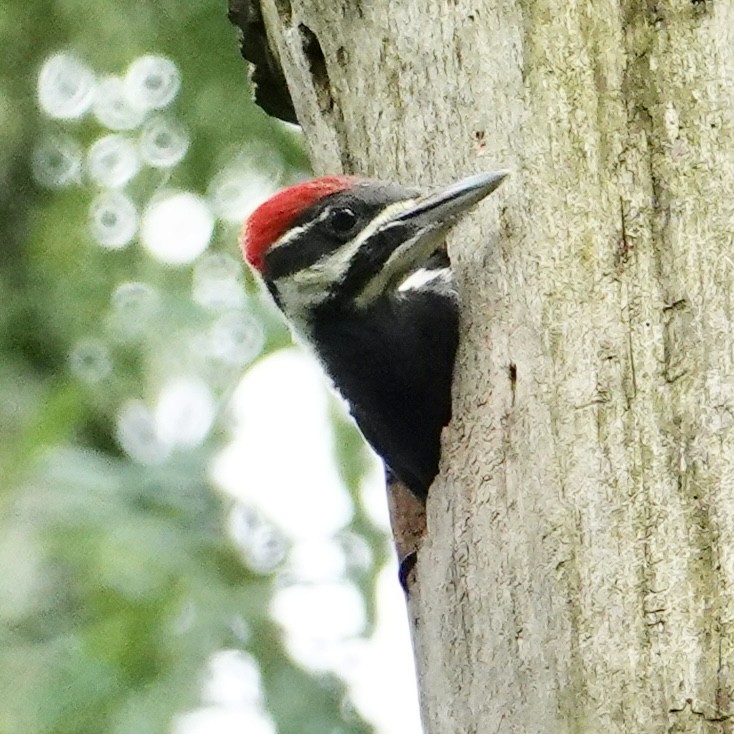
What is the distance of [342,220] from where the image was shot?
8.39 feet

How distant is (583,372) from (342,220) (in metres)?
0.60

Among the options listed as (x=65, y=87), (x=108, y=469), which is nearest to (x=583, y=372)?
(x=108, y=469)

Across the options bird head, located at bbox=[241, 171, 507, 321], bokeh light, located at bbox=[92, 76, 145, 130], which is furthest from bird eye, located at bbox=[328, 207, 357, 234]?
bokeh light, located at bbox=[92, 76, 145, 130]

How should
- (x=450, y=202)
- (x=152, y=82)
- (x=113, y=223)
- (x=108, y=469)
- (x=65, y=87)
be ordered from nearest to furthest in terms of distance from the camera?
1. (x=450, y=202)
2. (x=108, y=469)
3. (x=152, y=82)
4. (x=113, y=223)
5. (x=65, y=87)

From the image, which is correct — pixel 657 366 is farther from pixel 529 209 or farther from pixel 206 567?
pixel 206 567

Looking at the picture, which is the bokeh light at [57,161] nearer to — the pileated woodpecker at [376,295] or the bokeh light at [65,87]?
the bokeh light at [65,87]

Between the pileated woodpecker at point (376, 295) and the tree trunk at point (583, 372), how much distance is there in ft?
0.29

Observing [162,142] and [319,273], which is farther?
[162,142]

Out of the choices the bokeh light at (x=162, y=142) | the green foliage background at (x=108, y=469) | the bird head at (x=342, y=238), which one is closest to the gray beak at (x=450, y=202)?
the bird head at (x=342, y=238)

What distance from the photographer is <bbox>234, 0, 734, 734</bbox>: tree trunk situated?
1.99 m

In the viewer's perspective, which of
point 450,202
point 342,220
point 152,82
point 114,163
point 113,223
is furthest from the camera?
point 114,163

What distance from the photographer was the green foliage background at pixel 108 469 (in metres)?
3.84

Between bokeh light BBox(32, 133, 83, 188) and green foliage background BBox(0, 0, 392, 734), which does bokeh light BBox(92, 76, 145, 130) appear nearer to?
green foliage background BBox(0, 0, 392, 734)

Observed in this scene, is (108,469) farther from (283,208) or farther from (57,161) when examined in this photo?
(57,161)
